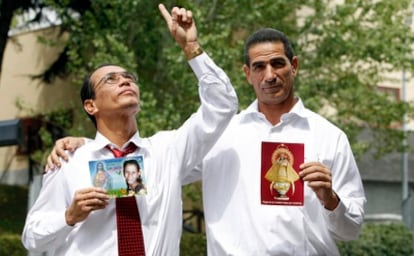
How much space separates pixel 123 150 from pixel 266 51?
0.82 meters

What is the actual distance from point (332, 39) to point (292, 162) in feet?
39.3

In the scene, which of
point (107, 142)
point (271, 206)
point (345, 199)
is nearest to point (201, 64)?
point (107, 142)

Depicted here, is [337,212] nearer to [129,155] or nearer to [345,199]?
[345,199]

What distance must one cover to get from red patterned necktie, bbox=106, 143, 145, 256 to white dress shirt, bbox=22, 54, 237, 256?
3cm

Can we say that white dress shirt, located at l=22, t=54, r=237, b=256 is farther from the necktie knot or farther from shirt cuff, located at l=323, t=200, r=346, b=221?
shirt cuff, located at l=323, t=200, r=346, b=221

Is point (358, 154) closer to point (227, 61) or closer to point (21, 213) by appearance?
point (227, 61)

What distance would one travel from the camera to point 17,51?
78.7ft

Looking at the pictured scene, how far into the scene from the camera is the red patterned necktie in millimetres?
4723

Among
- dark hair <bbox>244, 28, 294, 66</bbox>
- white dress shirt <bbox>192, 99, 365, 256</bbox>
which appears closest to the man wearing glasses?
white dress shirt <bbox>192, 99, 365, 256</bbox>

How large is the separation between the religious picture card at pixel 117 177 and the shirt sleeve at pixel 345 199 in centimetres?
85

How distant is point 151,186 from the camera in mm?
4840

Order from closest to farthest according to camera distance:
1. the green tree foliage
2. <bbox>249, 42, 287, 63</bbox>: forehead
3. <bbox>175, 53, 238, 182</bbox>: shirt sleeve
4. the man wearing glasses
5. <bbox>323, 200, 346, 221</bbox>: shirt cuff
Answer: <bbox>323, 200, 346, 221</bbox>: shirt cuff < the man wearing glasses < <bbox>175, 53, 238, 182</bbox>: shirt sleeve < <bbox>249, 42, 287, 63</bbox>: forehead < the green tree foliage

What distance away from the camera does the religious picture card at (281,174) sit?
185 inches

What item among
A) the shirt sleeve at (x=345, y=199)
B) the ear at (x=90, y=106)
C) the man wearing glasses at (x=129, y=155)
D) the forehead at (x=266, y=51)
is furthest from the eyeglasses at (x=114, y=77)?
the shirt sleeve at (x=345, y=199)
